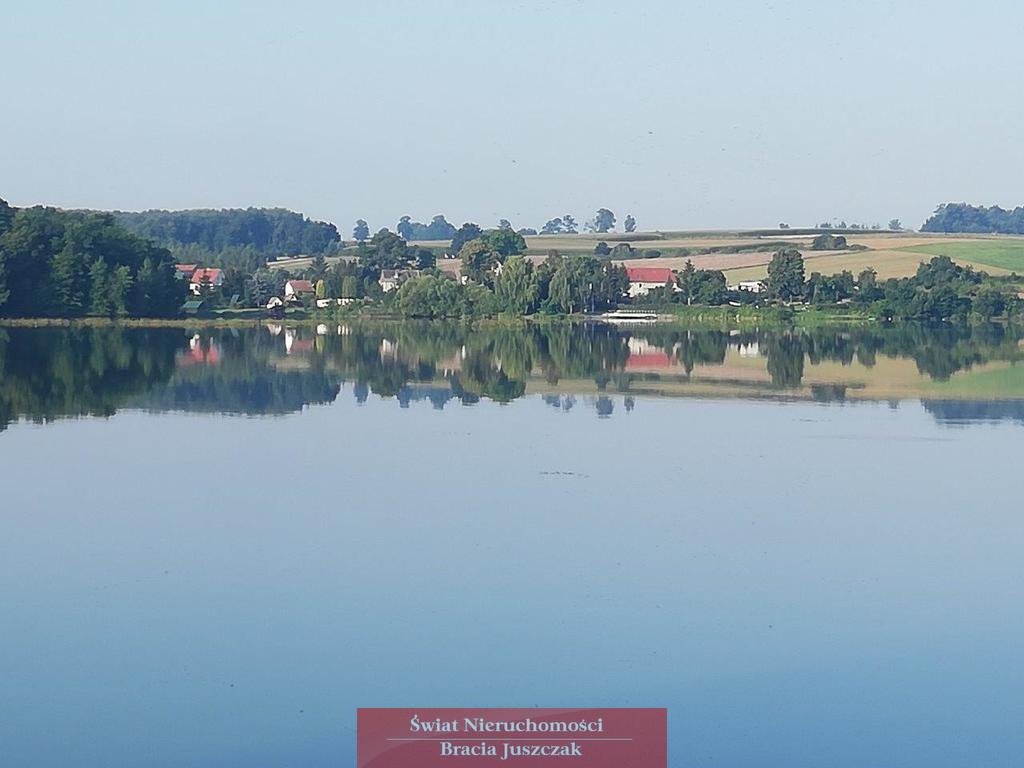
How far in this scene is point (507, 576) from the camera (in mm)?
10398

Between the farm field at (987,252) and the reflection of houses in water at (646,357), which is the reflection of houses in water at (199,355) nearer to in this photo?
the reflection of houses in water at (646,357)

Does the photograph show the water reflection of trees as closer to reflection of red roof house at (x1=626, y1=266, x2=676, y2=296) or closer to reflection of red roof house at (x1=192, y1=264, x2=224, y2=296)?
reflection of red roof house at (x1=192, y1=264, x2=224, y2=296)

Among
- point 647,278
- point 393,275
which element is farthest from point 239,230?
point 647,278

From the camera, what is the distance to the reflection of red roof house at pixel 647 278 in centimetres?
7781

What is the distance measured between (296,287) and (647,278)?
19148 mm

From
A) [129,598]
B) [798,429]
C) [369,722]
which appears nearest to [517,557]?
[129,598]

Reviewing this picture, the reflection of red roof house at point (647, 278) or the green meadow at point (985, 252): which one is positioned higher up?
the green meadow at point (985, 252)

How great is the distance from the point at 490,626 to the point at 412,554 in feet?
6.92

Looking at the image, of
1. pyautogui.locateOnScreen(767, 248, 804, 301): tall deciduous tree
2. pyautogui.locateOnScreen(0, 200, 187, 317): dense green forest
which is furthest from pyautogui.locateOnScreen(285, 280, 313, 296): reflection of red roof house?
pyautogui.locateOnScreen(767, 248, 804, 301): tall deciduous tree

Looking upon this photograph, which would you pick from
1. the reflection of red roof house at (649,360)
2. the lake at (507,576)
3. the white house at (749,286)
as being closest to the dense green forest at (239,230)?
the white house at (749,286)

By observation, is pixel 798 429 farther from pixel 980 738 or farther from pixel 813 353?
pixel 813 353

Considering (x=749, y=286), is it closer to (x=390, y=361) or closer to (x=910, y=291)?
(x=910, y=291)

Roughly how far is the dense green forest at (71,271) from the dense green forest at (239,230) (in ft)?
213

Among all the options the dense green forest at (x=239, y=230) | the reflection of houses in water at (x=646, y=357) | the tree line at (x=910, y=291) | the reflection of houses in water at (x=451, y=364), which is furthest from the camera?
the dense green forest at (x=239, y=230)
